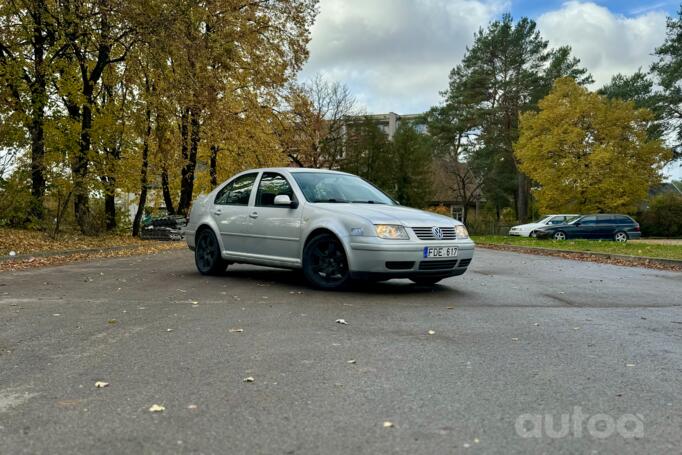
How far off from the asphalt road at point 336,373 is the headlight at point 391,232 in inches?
28.8

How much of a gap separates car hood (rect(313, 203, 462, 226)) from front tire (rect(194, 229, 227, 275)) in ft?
7.56

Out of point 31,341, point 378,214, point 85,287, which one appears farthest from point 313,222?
point 31,341

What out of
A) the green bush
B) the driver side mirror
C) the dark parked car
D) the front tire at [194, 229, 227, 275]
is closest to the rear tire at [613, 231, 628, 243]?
the dark parked car

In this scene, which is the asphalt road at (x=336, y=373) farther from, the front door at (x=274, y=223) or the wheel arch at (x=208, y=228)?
the wheel arch at (x=208, y=228)

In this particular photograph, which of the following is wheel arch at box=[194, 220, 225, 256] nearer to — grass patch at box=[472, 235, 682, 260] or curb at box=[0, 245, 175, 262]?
curb at box=[0, 245, 175, 262]

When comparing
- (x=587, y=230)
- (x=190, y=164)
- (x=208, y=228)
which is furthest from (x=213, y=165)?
(x=208, y=228)

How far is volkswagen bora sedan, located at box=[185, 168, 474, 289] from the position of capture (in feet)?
24.5

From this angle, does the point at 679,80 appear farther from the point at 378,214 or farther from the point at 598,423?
the point at 598,423

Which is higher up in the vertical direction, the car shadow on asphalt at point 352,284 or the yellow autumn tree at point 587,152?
the yellow autumn tree at point 587,152

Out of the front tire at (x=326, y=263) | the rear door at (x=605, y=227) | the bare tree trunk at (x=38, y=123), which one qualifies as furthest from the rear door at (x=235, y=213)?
the rear door at (x=605, y=227)

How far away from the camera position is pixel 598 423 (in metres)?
3.01

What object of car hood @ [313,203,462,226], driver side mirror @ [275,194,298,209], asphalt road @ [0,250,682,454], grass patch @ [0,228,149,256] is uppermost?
driver side mirror @ [275,194,298,209]

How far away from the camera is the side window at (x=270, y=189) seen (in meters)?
8.88

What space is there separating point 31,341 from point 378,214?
4.12m
